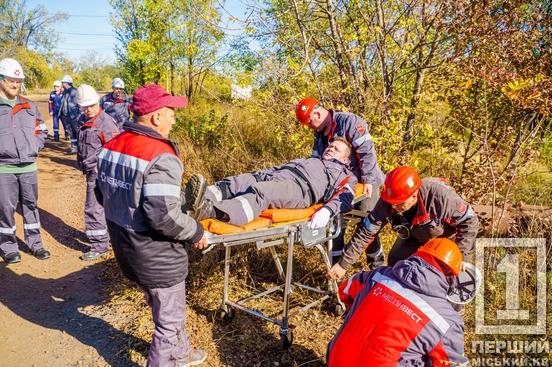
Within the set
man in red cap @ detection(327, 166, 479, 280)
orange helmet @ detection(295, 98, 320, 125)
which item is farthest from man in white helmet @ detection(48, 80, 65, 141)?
man in red cap @ detection(327, 166, 479, 280)

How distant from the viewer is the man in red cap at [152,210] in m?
2.43

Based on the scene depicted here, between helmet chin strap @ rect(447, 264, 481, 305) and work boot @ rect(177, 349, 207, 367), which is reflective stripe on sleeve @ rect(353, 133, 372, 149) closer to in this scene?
helmet chin strap @ rect(447, 264, 481, 305)

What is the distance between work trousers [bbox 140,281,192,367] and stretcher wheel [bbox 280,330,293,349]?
2.97ft

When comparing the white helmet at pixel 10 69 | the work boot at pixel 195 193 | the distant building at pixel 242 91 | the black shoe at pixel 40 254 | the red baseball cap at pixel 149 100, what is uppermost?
the white helmet at pixel 10 69

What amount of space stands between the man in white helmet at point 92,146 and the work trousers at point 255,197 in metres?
2.36

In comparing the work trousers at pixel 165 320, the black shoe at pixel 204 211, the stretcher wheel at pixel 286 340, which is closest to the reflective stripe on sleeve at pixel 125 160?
the black shoe at pixel 204 211

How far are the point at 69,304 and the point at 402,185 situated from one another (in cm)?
355

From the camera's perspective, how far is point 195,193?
8.82 feet

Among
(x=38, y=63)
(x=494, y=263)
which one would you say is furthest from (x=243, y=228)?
(x=38, y=63)

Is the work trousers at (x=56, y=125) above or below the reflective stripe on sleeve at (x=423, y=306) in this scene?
above

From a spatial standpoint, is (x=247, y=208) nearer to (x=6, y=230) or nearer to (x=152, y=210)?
(x=152, y=210)

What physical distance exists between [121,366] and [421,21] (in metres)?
4.91

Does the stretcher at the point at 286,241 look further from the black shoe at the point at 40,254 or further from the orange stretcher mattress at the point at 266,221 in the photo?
the black shoe at the point at 40,254

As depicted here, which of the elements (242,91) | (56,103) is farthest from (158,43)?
(242,91)
